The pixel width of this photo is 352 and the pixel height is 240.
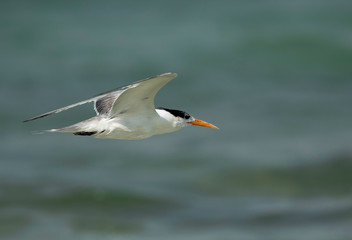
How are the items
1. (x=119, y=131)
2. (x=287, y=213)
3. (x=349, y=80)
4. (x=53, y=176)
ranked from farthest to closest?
(x=349, y=80)
(x=53, y=176)
(x=287, y=213)
(x=119, y=131)

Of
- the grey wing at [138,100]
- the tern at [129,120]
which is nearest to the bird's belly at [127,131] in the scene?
the tern at [129,120]

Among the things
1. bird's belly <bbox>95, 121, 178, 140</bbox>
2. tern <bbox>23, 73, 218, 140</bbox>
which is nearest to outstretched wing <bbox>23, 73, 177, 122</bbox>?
tern <bbox>23, 73, 218, 140</bbox>

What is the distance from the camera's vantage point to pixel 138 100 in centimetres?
830

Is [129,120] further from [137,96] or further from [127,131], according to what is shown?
[137,96]

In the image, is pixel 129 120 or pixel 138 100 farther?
pixel 129 120

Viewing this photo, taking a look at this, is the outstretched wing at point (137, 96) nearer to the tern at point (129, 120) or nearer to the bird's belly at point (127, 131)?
the tern at point (129, 120)

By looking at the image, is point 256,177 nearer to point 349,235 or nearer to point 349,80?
point 349,235

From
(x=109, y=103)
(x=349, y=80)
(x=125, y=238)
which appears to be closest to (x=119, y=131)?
(x=109, y=103)

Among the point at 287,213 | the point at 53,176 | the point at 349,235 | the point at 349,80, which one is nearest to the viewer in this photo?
the point at 349,235

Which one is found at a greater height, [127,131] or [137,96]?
[137,96]

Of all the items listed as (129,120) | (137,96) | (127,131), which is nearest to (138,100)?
(137,96)

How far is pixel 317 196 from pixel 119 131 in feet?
26.0

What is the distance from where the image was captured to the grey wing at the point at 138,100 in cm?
794

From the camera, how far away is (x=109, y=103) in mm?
9070
